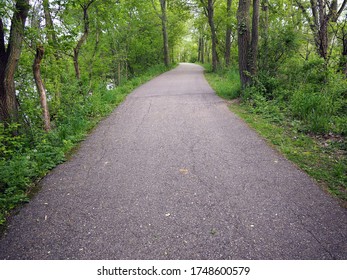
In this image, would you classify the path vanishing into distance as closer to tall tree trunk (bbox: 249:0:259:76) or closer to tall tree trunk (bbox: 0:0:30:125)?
tall tree trunk (bbox: 0:0:30:125)

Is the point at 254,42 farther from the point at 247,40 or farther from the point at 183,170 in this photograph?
the point at 183,170

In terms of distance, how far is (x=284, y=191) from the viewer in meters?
3.19

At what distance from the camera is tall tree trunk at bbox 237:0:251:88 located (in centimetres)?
812

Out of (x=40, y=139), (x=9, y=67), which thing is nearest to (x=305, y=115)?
(x=40, y=139)

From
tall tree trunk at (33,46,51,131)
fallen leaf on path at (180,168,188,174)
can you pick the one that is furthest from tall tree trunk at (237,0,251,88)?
tall tree trunk at (33,46,51,131)

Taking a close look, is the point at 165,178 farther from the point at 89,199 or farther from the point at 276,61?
the point at 276,61

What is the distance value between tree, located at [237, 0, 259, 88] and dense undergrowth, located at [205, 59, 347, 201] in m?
0.46

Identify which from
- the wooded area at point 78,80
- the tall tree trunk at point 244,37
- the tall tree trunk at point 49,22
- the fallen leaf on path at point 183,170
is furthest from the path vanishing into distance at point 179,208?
the tall tree trunk at point 244,37

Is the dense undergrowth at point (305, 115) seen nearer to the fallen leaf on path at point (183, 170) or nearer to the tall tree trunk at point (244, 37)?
the tall tree trunk at point (244, 37)

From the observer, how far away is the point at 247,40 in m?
8.37

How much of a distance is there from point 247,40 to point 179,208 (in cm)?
776

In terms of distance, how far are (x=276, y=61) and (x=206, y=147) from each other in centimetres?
596

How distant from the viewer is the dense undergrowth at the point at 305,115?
389 centimetres

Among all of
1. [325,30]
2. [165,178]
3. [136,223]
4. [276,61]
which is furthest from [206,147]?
[325,30]
